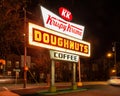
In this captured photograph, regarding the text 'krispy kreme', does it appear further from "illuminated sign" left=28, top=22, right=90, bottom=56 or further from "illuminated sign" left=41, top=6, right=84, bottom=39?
"illuminated sign" left=41, top=6, right=84, bottom=39

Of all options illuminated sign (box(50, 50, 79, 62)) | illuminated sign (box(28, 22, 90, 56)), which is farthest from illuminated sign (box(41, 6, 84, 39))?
illuminated sign (box(50, 50, 79, 62))

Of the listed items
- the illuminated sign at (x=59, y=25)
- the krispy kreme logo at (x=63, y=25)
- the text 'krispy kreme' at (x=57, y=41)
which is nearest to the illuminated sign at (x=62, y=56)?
the text 'krispy kreme' at (x=57, y=41)

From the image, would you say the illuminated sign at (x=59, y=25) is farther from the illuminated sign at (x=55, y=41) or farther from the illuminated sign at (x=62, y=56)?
the illuminated sign at (x=62, y=56)

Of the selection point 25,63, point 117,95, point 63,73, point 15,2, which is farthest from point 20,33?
point 63,73

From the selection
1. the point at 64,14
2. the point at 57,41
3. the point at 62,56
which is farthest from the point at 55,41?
the point at 64,14

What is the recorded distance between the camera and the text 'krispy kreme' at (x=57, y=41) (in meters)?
18.6

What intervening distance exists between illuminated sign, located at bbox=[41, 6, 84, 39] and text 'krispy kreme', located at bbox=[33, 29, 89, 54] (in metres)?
0.67

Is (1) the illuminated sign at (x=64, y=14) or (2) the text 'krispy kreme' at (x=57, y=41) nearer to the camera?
(2) the text 'krispy kreme' at (x=57, y=41)

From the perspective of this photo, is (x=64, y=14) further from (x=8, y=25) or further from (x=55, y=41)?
(x=8, y=25)

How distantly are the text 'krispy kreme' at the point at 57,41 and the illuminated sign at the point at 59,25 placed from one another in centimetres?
67

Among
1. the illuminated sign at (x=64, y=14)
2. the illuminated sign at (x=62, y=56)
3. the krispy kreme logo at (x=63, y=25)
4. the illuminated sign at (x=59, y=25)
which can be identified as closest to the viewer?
the illuminated sign at (x=59, y=25)

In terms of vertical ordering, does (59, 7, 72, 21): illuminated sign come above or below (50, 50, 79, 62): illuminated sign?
above

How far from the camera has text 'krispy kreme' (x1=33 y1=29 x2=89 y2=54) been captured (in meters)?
18.6

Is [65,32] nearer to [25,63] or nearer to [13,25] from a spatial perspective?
[13,25]
